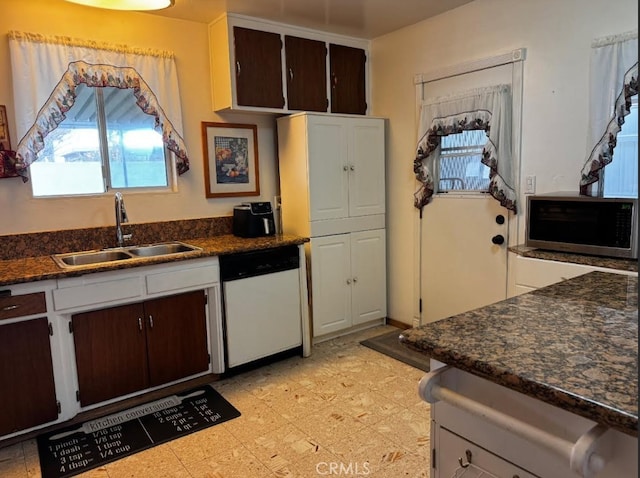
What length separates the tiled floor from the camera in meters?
2.15

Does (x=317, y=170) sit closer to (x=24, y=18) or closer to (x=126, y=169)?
(x=126, y=169)

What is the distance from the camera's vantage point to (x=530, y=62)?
2.89 metres

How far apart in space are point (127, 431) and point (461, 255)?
250cm

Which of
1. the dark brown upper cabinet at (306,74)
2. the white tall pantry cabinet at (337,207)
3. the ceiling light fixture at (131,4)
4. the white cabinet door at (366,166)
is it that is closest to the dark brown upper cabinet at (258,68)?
the dark brown upper cabinet at (306,74)

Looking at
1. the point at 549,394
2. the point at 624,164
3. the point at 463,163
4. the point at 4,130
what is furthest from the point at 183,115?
the point at 549,394

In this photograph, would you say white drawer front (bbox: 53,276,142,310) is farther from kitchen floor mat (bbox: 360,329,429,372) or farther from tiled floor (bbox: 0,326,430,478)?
kitchen floor mat (bbox: 360,329,429,372)

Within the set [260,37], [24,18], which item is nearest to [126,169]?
[24,18]

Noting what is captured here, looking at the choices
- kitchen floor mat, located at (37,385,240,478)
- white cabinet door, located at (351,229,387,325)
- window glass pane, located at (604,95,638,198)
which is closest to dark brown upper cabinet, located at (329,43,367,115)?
white cabinet door, located at (351,229,387,325)

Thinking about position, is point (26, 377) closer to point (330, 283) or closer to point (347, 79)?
point (330, 283)

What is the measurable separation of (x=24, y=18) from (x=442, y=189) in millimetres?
2993

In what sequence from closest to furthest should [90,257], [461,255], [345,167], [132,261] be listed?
[132,261], [90,257], [461,255], [345,167]

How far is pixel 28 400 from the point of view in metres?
2.37

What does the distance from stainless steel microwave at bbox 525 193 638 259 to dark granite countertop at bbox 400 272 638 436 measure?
3.05 feet

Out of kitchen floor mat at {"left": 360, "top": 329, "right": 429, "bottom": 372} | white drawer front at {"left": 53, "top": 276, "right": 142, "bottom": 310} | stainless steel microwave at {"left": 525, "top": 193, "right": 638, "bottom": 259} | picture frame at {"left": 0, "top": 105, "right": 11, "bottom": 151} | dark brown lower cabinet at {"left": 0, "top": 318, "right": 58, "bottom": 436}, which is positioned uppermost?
picture frame at {"left": 0, "top": 105, "right": 11, "bottom": 151}
